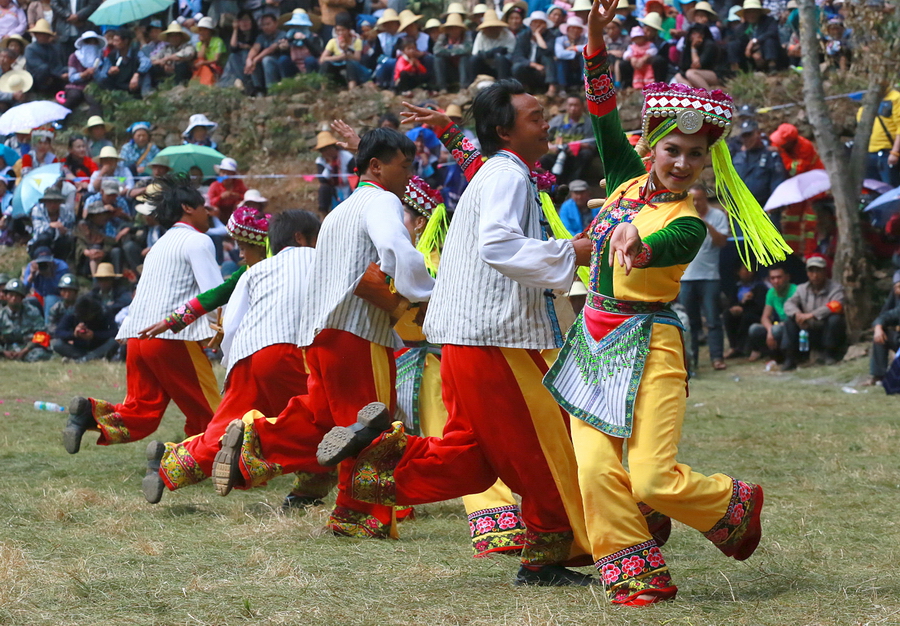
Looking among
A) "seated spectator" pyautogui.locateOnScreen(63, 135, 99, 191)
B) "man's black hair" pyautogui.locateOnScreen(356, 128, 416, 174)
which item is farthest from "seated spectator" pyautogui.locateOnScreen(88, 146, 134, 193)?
"man's black hair" pyautogui.locateOnScreen(356, 128, 416, 174)

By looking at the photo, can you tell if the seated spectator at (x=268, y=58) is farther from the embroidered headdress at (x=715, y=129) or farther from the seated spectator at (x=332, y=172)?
the embroidered headdress at (x=715, y=129)

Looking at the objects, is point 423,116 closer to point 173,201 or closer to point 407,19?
point 173,201

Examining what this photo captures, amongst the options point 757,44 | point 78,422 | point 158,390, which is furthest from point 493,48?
point 78,422

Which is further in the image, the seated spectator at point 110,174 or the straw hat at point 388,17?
the straw hat at point 388,17

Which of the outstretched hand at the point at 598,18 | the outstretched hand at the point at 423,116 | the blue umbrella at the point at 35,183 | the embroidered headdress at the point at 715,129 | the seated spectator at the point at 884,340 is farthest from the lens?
the blue umbrella at the point at 35,183

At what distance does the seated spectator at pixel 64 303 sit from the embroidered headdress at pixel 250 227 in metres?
8.93

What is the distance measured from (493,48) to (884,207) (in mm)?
5983

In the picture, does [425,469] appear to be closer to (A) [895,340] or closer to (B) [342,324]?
(B) [342,324]

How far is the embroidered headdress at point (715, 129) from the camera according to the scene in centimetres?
398

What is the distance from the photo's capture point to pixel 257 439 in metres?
5.34

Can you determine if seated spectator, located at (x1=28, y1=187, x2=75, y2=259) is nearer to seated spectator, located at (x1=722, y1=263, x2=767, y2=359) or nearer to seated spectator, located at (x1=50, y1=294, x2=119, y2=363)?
seated spectator, located at (x1=50, y1=294, x2=119, y2=363)

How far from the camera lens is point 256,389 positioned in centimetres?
614

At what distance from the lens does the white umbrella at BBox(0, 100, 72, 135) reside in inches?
690

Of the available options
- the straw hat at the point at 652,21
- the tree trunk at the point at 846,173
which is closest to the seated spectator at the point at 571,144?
the straw hat at the point at 652,21
